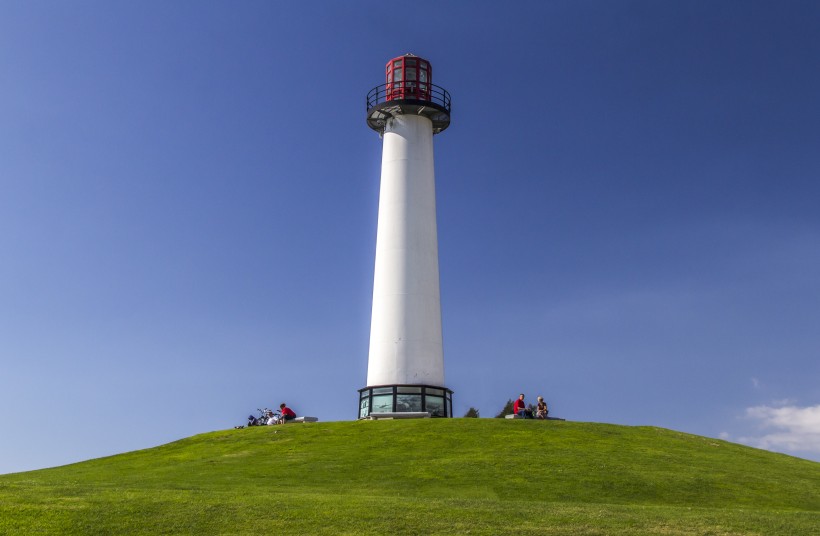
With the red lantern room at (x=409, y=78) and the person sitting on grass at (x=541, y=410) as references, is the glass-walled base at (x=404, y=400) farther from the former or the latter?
the red lantern room at (x=409, y=78)

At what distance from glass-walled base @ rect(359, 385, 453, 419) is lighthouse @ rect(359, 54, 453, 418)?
5 centimetres

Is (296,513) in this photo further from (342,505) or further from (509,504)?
(509,504)

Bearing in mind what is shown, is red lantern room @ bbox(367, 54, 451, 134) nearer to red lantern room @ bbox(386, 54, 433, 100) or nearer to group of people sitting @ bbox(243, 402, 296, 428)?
red lantern room @ bbox(386, 54, 433, 100)

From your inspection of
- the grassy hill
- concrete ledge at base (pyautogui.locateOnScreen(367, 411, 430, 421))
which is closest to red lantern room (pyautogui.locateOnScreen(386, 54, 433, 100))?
concrete ledge at base (pyautogui.locateOnScreen(367, 411, 430, 421))

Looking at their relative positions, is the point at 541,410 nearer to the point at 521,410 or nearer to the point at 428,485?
the point at 521,410

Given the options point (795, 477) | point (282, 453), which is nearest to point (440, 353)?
point (282, 453)

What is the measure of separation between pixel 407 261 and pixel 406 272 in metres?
0.62

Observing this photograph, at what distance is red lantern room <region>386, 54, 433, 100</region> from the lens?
47.2m

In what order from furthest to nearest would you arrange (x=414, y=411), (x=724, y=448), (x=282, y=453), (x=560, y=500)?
1. (x=414, y=411)
2. (x=724, y=448)
3. (x=282, y=453)
4. (x=560, y=500)

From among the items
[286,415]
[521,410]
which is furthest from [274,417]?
[521,410]

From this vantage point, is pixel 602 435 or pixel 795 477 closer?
pixel 795 477

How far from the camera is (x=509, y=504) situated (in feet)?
64.2

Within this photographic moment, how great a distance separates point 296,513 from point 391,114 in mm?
32395

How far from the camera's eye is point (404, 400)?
41062 mm
